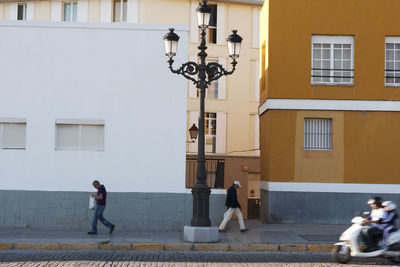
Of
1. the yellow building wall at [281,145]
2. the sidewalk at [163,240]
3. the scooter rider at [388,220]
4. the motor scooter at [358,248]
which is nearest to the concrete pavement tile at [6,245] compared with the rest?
the sidewalk at [163,240]

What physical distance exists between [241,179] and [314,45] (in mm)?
10288

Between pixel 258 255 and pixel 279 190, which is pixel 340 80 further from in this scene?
pixel 258 255

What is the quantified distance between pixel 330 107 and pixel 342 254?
8.57 meters

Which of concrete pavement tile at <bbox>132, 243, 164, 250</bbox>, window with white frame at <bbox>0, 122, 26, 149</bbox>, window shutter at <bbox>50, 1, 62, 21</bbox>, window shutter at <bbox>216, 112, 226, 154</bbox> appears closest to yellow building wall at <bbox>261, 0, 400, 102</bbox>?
concrete pavement tile at <bbox>132, 243, 164, 250</bbox>

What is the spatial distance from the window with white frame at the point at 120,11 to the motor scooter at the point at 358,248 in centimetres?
2205

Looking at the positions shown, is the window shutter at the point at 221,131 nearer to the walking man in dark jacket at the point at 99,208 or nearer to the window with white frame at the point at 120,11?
the window with white frame at the point at 120,11

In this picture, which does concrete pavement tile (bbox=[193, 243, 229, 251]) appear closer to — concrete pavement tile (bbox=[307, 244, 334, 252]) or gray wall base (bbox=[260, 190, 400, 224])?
concrete pavement tile (bbox=[307, 244, 334, 252])

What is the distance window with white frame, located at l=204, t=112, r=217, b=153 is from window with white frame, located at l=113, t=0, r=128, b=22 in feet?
21.7

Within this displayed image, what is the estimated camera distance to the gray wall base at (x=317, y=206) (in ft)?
65.4

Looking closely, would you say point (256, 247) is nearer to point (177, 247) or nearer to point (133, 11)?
point (177, 247)

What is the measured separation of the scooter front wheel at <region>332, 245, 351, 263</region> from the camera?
12.5m

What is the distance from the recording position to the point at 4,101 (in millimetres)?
17844

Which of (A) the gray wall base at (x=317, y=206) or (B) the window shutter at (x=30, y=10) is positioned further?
(B) the window shutter at (x=30, y=10)

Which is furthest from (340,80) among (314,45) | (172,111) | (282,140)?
(172,111)
